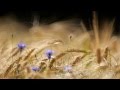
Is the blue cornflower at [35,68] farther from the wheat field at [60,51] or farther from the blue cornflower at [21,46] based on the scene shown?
the blue cornflower at [21,46]

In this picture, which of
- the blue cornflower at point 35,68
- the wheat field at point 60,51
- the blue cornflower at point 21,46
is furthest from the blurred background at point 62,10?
the blue cornflower at point 35,68

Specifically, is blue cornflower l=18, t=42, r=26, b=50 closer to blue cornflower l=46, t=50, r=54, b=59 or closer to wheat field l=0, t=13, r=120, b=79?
wheat field l=0, t=13, r=120, b=79

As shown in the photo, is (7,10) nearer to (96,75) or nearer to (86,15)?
(86,15)

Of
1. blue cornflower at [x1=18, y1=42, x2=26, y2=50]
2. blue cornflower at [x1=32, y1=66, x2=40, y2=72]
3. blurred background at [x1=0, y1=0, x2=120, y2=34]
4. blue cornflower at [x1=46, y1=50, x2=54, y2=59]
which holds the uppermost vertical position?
blurred background at [x1=0, y1=0, x2=120, y2=34]

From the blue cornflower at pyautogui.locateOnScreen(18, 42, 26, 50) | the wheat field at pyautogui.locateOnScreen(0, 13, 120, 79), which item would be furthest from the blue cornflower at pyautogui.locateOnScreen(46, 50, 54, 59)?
the blue cornflower at pyautogui.locateOnScreen(18, 42, 26, 50)

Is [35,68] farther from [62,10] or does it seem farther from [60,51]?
[62,10]

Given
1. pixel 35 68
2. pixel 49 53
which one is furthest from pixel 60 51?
pixel 35 68

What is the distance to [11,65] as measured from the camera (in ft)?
7.79

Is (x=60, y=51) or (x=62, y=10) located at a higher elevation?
(x=62, y=10)

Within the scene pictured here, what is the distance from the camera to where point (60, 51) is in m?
2.41

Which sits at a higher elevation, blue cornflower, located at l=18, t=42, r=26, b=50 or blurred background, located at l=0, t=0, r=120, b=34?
blurred background, located at l=0, t=0, r=120, b=34

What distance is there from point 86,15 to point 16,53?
0.56 m

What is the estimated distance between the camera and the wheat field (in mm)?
2375
